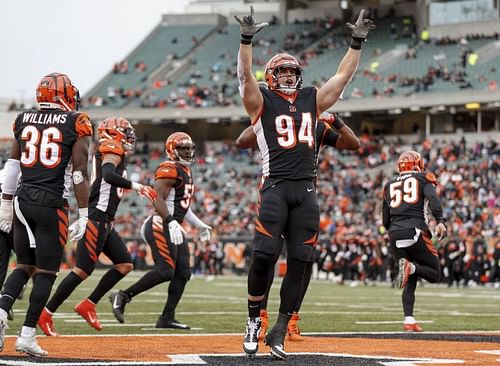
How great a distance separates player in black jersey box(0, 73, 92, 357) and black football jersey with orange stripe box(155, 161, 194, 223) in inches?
105

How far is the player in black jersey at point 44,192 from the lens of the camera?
6477 mm

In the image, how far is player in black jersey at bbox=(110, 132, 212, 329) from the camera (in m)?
9.23

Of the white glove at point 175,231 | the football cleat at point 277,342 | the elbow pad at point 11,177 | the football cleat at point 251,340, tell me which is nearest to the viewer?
the football cleat at point 277,342

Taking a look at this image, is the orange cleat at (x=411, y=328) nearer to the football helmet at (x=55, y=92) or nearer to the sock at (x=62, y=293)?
the sock at (x=62, y=293)

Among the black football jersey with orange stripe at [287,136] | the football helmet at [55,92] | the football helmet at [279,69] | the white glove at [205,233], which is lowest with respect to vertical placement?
the white glove at [205,233]

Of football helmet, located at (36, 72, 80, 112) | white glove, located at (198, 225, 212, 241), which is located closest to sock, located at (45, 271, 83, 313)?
white glove, located at (198, 225, 212, 241)

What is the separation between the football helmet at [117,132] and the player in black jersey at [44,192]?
7.12ft

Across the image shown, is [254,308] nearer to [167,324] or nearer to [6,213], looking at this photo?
[6,213]

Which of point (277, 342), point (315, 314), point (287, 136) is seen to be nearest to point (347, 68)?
point (287, 136)

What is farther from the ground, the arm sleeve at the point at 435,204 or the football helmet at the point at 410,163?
the football helmet at the point at 410,163

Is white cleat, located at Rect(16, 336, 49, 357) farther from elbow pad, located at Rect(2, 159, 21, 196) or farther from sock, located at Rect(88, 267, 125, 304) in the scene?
sock, located at Rect(88, 267, 125, 304)

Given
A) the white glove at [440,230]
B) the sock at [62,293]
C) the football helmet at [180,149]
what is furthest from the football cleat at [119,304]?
the white glove at [440,230]

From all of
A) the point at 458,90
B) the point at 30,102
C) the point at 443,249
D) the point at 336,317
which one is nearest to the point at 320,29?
the point at 458,90

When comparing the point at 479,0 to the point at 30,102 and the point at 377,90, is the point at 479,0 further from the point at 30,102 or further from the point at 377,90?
the point at 30,102
